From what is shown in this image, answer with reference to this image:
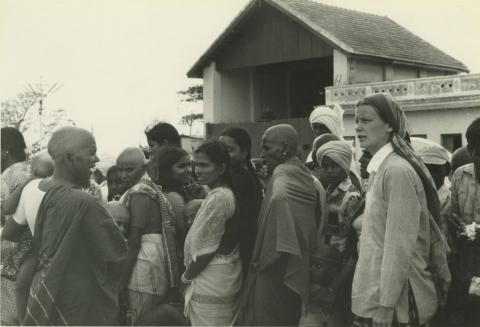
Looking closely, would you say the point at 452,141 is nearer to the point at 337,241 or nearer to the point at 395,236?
Answer: the point at 337,241

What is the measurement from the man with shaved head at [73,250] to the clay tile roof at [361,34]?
14.2 meters

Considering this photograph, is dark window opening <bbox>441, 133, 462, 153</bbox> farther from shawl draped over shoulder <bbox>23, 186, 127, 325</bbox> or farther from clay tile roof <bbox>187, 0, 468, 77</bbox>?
shawl draped over shoulder <bbox>23, 186, 127, 325</bbox>

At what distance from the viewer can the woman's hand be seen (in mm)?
2777

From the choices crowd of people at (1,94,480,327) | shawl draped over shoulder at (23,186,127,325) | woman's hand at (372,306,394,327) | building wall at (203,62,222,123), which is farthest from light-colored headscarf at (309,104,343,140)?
building wall at (203,62,222,123)

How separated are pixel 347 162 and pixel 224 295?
48.3 inches

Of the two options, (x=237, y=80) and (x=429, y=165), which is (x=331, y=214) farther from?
(x=237, y=80)

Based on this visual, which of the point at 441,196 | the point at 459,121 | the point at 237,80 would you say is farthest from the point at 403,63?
the point at 441,196

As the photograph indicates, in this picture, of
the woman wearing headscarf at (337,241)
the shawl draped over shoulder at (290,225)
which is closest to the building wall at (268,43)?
the woman wearing headscarf at (337,241)

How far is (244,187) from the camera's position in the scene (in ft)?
13.2

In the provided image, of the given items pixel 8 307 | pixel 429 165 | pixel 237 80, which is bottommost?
pixel 8 307

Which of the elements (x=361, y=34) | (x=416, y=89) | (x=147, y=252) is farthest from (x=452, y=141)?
(x=147, y=252)

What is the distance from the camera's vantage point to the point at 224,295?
3.74 metres

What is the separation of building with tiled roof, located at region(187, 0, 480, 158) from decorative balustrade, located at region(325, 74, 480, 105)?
5 centimetres

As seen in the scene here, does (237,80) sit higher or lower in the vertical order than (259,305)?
higher
